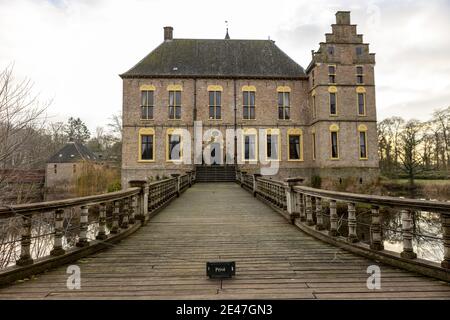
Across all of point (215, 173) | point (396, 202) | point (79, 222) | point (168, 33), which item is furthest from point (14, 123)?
point (168, 33)

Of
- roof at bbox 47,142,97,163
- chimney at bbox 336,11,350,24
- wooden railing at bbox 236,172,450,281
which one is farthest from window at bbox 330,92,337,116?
roof at bbox 47,142,97,163

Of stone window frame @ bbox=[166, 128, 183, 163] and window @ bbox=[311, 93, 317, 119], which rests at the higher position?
window @ bbox=[311, 93, 317, 119]

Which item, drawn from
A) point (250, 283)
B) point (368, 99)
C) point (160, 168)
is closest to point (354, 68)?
point (368, 99)

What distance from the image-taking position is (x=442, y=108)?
115 ft

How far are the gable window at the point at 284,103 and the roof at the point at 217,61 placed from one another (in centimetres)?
121

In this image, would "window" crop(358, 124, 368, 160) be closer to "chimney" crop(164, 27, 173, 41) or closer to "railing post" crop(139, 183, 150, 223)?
"chimney" crop(164, 27, 173, 41)

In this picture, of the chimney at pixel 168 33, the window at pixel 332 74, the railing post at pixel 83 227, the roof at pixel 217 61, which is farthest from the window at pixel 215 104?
the railing post at pixel 83 227

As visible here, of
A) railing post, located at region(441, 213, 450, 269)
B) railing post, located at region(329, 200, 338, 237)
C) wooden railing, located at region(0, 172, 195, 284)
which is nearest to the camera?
railing post, located at region(441, 213, 450, 269)

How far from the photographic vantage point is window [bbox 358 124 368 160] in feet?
74.7

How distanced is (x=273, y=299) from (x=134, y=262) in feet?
8.27

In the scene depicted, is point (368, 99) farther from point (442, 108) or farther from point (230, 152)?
point (442, 108)

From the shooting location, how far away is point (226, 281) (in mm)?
3639

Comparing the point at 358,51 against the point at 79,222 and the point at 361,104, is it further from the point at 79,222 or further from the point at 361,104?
the point at 79,222

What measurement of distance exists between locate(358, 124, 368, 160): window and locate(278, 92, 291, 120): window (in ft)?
19.9
